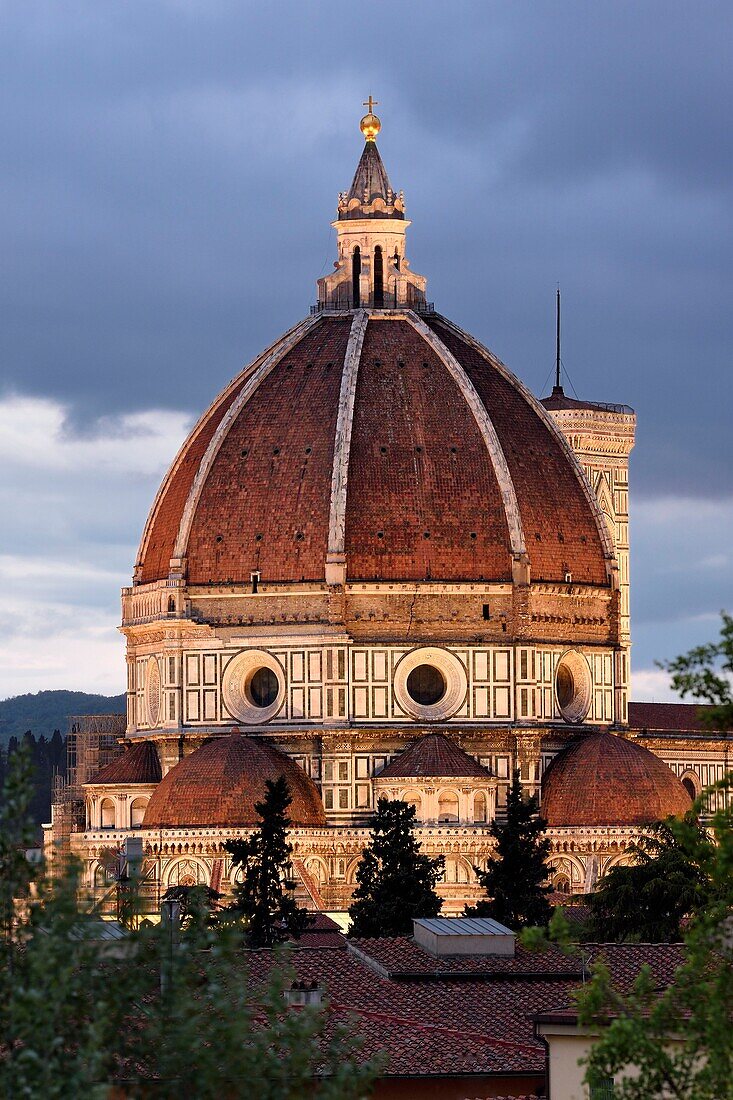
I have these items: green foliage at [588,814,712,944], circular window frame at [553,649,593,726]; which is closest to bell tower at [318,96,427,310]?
circular window frame at [553,649,593,726]

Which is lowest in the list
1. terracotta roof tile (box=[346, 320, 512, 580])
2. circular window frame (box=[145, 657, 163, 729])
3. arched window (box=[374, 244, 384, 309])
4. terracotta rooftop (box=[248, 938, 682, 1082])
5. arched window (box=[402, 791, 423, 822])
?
terracotta rooftop (box=[248, 938, 682, 1082])

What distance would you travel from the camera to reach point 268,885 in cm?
6178

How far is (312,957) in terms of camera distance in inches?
1481

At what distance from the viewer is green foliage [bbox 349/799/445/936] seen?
61.4 metres

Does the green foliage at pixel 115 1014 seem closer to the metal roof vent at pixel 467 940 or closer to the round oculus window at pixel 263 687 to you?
the metal roof vent at pixel 467 940

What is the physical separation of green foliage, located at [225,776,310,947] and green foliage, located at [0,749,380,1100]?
3252 cm

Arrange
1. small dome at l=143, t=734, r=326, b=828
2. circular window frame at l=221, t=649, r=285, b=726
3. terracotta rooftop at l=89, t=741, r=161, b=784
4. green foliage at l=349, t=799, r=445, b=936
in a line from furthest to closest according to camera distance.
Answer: terracotta rooftop at l=89, t=741, r=161, b=784, circular window frame at l=221, t=649, r=285, b=726, small dome at l=143, t=734, r=326, b=828, green foliage at l=349, t=799, r=445, b=936

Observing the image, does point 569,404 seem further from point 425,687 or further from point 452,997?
point 452,997

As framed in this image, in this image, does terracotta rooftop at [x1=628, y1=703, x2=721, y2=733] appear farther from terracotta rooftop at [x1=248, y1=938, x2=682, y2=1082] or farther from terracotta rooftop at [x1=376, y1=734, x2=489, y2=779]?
terracotta rooftop at [x1=248, y1=938, x2=682, y2=1082]

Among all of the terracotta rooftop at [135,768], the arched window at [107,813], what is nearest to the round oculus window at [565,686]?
the terracotta rooftop at [135,768]

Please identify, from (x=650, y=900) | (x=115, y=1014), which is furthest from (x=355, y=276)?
(x=115, y=1014)

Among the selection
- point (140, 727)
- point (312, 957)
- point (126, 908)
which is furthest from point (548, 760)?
point (126, 908)

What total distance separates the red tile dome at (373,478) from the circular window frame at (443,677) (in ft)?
6.25

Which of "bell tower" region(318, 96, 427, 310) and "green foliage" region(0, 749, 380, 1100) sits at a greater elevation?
"bell tower" region(318, 96, 427, 310)
